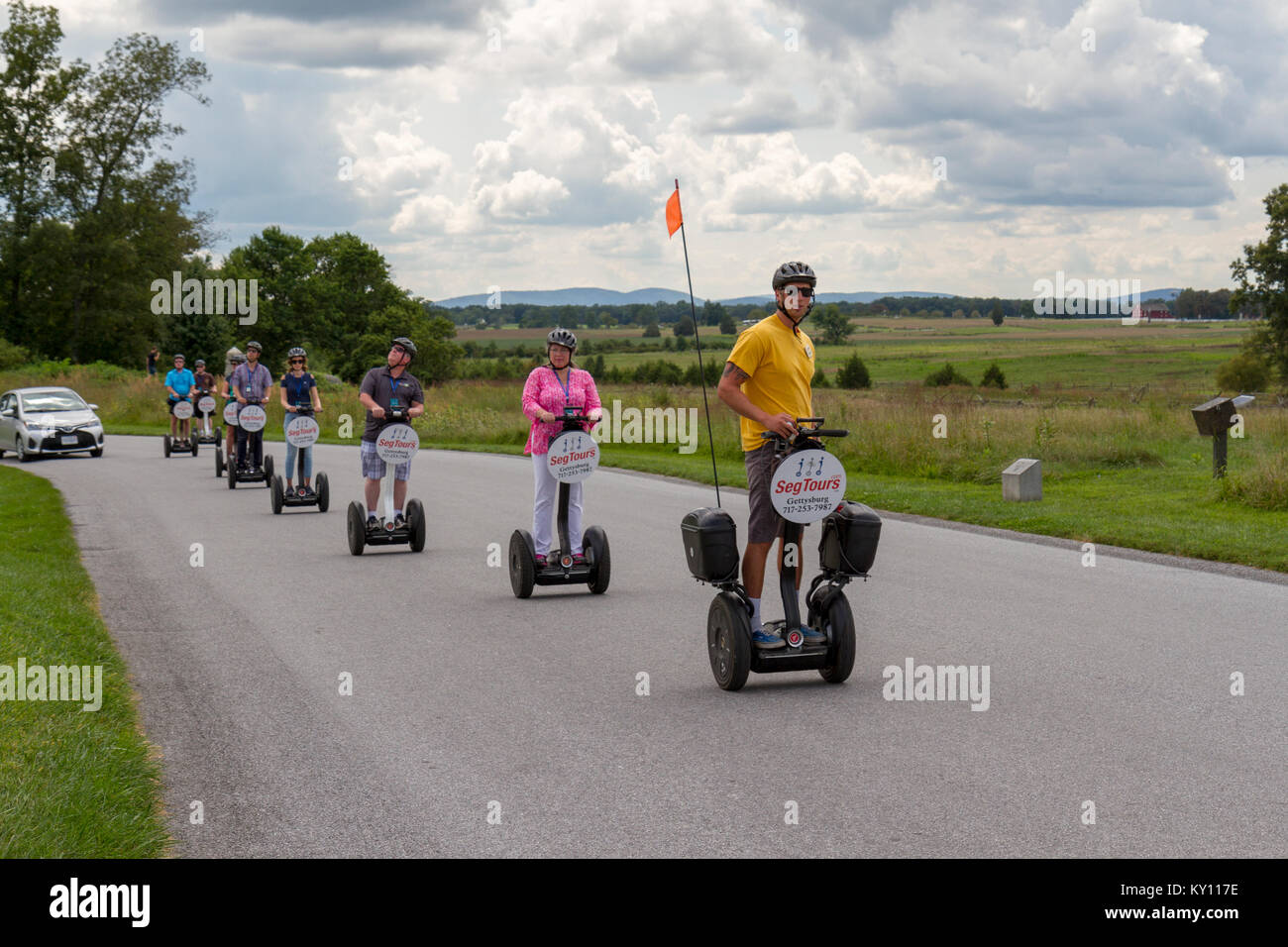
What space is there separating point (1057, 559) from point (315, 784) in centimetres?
915

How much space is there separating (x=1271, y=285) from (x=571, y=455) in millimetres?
60922

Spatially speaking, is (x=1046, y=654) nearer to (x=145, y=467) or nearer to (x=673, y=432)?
(x=145, y=467)

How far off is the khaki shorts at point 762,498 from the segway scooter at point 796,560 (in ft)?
0.22

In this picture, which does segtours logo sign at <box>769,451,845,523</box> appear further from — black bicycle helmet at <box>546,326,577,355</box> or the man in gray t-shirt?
the man in gray t-shirt

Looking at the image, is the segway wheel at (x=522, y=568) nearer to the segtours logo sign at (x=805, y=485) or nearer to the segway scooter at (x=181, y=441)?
the segtours logo sign at (x=805, y=485)

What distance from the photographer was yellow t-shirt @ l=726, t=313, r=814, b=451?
759 cm

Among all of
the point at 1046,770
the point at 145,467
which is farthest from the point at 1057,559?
the point at 145,467

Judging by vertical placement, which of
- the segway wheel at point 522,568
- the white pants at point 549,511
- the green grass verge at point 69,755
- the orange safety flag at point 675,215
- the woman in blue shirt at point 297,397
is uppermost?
the orange safety flag at point 675,215

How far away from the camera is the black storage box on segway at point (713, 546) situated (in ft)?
24.6

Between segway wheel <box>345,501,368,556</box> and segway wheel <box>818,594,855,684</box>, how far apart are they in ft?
25.2

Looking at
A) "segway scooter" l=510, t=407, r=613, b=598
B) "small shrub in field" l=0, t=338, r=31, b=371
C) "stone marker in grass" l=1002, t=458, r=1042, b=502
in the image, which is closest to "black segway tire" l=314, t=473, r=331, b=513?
"segway scooter" l=510, t=407, r=613, b=598

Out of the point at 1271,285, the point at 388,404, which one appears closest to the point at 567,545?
the point at 388,404

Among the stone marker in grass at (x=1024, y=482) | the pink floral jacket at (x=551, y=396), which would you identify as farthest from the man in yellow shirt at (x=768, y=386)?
the stone marker in grass at (x=1024, y=482)
